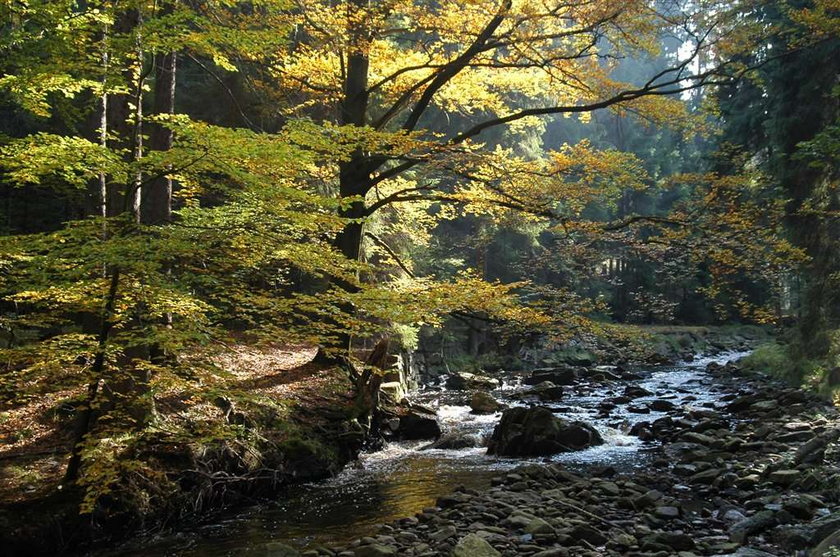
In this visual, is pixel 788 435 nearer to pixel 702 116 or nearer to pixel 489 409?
pixel 702 116

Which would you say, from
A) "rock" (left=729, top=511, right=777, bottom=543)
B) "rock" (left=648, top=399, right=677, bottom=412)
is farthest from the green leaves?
"rock" (left=648, top=399, right=677, bottom=412)

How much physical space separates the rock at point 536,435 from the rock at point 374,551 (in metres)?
5.34

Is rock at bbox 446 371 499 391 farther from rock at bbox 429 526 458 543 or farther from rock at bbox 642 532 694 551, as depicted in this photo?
rock at bbox 642 532 694 551

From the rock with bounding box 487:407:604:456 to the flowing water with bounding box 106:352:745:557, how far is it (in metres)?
0.28

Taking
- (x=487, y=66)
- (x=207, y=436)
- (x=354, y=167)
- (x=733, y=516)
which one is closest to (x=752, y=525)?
(x=733, y=516)

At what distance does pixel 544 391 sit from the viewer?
18.3 m

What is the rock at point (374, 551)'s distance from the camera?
572 centimetres

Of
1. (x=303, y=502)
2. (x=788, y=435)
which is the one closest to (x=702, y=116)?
(x=788, y=435)

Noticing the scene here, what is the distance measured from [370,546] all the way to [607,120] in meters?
53.6

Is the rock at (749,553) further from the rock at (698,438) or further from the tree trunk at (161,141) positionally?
the tree trunk at (161,141)

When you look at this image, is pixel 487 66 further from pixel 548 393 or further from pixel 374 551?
pixel 548 393

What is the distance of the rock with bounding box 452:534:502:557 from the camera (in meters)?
5.53

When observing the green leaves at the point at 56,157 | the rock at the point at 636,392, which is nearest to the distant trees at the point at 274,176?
the green leaves at the point at 56,157

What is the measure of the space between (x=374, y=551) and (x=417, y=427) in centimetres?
641
